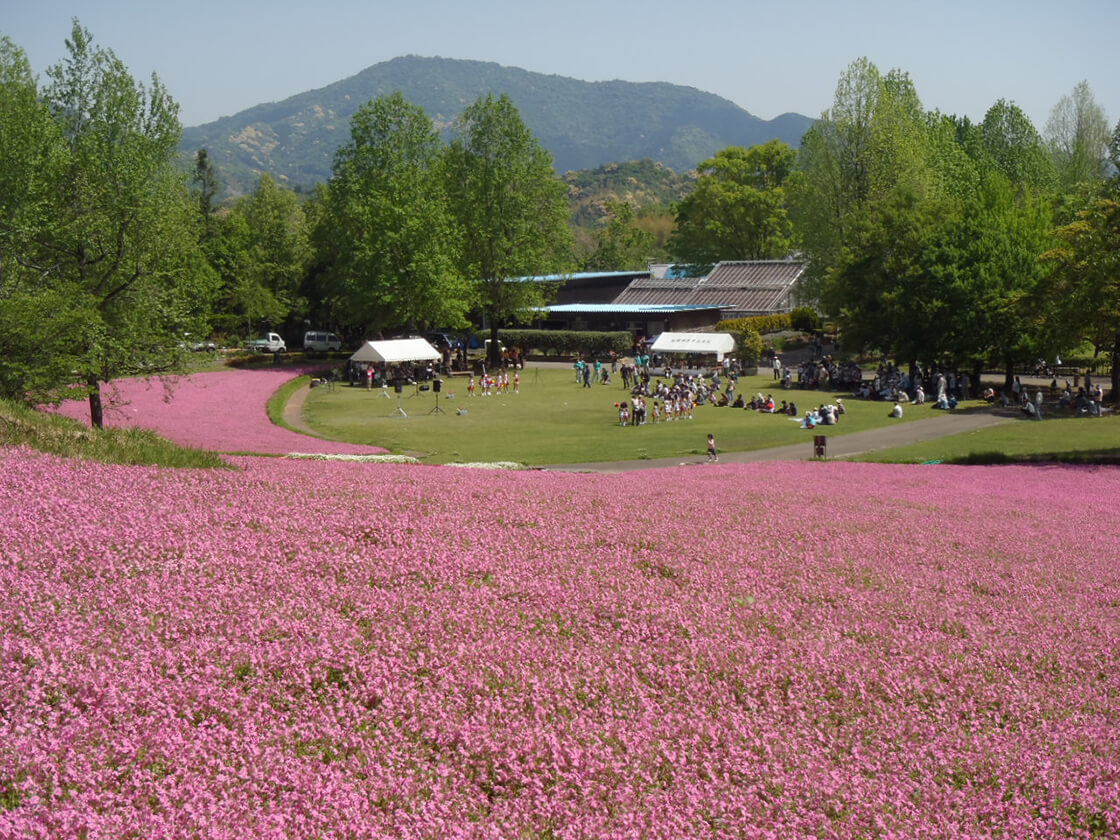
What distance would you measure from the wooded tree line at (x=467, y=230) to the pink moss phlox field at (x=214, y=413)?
4.67 metres

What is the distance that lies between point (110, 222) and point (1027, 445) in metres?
34.8

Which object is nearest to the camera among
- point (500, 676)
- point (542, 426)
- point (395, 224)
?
point (500, 676)

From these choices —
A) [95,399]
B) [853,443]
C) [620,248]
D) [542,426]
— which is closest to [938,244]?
[853,443]

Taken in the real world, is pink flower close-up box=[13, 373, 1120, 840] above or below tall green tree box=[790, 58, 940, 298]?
below

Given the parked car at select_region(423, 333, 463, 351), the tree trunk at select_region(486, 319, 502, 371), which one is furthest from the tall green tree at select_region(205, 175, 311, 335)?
the tree trunk at select_region(486, 319, 502, 371)

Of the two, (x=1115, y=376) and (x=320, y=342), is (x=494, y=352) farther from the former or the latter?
(x=1115, y=376)

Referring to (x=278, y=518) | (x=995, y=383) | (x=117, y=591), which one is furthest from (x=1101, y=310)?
(x=117, y=591)

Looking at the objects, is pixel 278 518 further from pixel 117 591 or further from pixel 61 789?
pixel 61 789

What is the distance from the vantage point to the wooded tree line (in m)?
34.7

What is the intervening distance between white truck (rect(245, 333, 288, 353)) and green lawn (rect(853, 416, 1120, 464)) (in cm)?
6846

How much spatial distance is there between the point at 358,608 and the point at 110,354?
27137 mm

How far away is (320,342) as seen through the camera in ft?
318

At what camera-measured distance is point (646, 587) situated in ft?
40.3

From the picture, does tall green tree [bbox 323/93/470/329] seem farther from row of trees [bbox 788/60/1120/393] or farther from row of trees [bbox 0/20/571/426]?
row of trees [bbox 788/60/1120/393]
